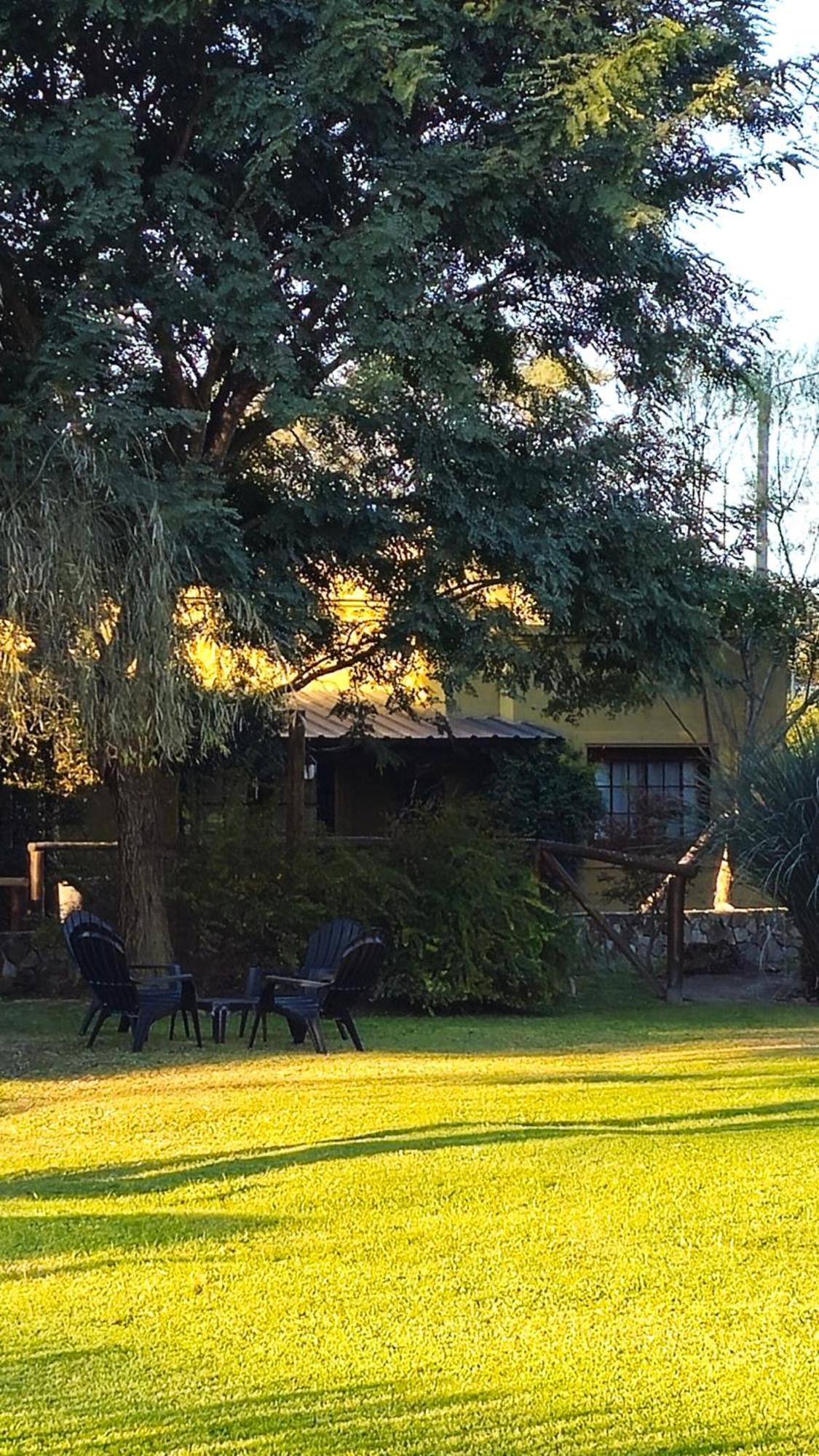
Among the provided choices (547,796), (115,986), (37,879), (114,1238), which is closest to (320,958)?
(115,986)

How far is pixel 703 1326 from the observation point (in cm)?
499

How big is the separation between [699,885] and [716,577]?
382 inches

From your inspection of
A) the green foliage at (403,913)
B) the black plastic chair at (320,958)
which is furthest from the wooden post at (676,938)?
the black plastic chair at (320,958)

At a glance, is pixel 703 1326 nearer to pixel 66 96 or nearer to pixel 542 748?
pixel 66 96

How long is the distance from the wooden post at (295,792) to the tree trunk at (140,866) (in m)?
1.89

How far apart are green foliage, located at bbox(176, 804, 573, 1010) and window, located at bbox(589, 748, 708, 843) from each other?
629cm

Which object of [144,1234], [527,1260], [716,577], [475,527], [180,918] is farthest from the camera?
[180,918]

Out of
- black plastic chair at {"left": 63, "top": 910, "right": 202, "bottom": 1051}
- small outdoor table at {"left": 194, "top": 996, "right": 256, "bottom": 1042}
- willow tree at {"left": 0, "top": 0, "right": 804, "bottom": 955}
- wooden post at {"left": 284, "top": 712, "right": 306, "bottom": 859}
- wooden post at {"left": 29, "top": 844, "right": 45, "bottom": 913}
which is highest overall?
willow tree at {"left": 0, "top": 0, "right": 804, "bottom": 955}

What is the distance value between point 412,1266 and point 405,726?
15.9 metres

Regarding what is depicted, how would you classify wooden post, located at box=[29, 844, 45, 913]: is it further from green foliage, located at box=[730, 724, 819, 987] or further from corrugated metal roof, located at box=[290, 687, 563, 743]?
green foliage, located at box=[730, 724, 819, 987]

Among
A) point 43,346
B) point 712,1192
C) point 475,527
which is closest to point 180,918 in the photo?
point 475,527

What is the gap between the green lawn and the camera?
13.9ft

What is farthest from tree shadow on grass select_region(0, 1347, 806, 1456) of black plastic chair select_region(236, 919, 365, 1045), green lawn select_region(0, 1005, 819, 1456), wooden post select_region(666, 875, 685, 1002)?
wooden post select_region(666, 875, 685, 1002)

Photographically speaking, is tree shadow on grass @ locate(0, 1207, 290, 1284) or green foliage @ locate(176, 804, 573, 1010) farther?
green foliage @ locate(176, 804, 573, 1010)
